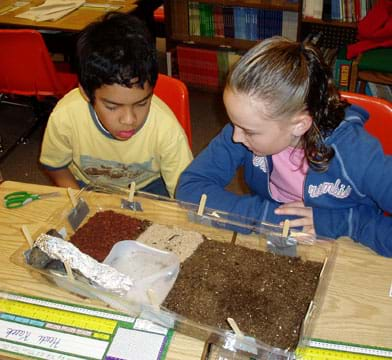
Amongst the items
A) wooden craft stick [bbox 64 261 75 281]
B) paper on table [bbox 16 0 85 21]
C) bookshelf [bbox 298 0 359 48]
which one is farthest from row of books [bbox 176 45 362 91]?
wooden craft stick [bbox 64 261 75 281]

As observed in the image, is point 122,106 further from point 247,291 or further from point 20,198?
point 247,291

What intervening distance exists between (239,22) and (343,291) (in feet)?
9.07

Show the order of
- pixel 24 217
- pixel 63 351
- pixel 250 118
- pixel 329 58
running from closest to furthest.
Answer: pixel 63 351, pixel 250 118, pixel 24 217, pixel 329 58

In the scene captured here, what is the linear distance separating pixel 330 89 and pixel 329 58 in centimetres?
208

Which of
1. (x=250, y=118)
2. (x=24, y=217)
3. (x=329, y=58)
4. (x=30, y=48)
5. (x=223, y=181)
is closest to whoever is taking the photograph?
(x=250, y=118)

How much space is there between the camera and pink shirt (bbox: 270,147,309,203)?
1.24 meters

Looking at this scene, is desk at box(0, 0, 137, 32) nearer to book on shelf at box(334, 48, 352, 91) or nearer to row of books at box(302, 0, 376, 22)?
row of books at box(302, 0, 376, 22)

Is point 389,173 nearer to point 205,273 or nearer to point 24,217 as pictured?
point 205,273

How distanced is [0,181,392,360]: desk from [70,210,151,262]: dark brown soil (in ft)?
0.37

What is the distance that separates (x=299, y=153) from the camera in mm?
1231

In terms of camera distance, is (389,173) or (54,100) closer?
(389,173)

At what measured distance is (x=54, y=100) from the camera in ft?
10.2

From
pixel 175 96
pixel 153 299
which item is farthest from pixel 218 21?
pixel 153 299

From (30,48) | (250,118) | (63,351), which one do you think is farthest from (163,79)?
(30,48)
